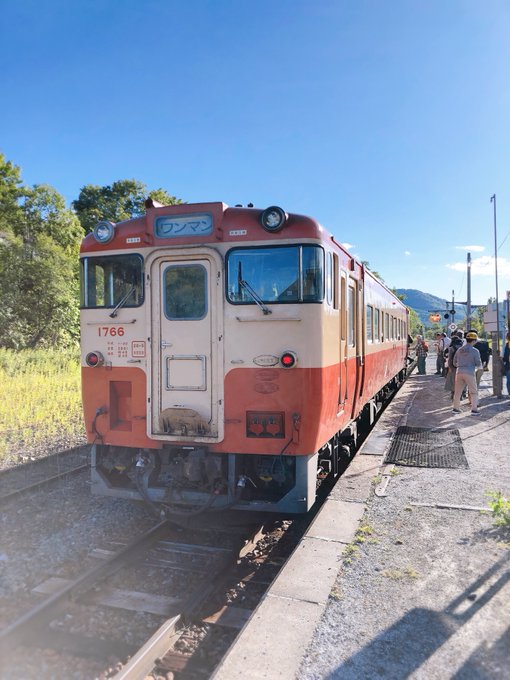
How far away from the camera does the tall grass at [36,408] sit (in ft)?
31.2

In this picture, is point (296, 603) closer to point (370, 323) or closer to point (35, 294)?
point (370, 323)

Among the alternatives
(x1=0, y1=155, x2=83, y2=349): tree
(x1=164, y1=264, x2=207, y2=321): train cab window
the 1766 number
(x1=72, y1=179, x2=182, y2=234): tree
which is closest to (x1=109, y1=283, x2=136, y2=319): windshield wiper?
the 1766 number

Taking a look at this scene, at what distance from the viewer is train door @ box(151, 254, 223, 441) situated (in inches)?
210

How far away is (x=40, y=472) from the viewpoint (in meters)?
8.02

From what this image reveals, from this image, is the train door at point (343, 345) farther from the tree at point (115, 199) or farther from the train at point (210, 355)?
the tree at point (115, 199)

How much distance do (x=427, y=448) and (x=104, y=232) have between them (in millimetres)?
6230

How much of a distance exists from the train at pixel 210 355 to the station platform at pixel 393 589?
0.78 m

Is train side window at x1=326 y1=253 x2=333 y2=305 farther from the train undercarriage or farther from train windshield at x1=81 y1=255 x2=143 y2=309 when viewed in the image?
train windshield at x1=81 y1=255 x2=143 y2=309

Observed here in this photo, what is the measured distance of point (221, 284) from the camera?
532 cm

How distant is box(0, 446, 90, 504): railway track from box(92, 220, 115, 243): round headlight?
3428 mm

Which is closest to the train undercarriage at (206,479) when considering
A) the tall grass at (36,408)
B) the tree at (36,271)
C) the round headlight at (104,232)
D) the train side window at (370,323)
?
the round headlight at (104,232)

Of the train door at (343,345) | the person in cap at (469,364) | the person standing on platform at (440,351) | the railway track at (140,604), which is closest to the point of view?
the railway track at (140,604)

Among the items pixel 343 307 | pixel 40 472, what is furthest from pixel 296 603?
pixel 40 472

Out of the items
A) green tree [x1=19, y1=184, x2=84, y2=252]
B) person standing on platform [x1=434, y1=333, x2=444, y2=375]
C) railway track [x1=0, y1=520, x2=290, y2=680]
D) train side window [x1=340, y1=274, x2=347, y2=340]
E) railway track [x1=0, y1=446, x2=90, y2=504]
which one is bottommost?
railway track [x1=0, y1=520, x2=290, y2=680]
